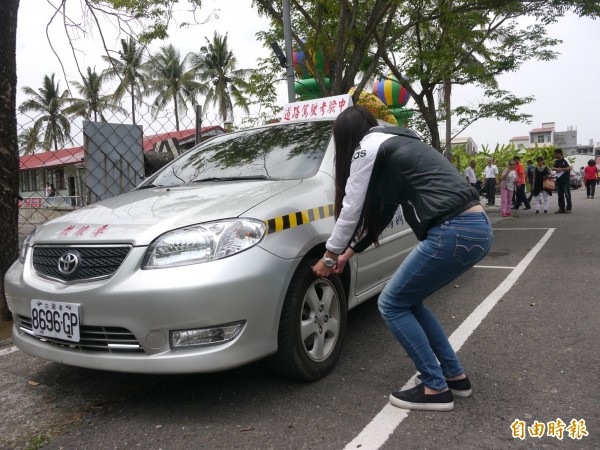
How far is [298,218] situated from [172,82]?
36.8 metres

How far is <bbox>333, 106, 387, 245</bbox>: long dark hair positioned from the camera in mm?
2402

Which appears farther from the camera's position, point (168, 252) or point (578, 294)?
point (578, 294)

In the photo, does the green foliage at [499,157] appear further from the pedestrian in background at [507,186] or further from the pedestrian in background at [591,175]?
the pedestrian in background at [507,186]

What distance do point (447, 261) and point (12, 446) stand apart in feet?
7.28

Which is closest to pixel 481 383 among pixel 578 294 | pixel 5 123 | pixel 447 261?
pixel 447 261

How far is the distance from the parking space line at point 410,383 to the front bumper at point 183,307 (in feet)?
1.97

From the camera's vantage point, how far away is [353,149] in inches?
94.7

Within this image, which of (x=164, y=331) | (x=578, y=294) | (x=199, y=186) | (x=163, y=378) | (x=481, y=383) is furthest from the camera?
(x=578, y=294)

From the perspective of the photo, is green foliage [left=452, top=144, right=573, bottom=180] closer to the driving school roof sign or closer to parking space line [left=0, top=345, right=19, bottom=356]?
the driving school roof sign

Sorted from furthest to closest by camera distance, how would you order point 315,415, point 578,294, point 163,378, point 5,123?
point 578,294 → point 5,123 → point 163,378 → point 315,415

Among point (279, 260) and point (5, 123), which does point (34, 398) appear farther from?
point (5, 123)

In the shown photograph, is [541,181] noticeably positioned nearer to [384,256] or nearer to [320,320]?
[384,256]

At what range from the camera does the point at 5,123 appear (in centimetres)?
400

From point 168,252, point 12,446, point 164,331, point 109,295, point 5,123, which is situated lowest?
point 12,446
